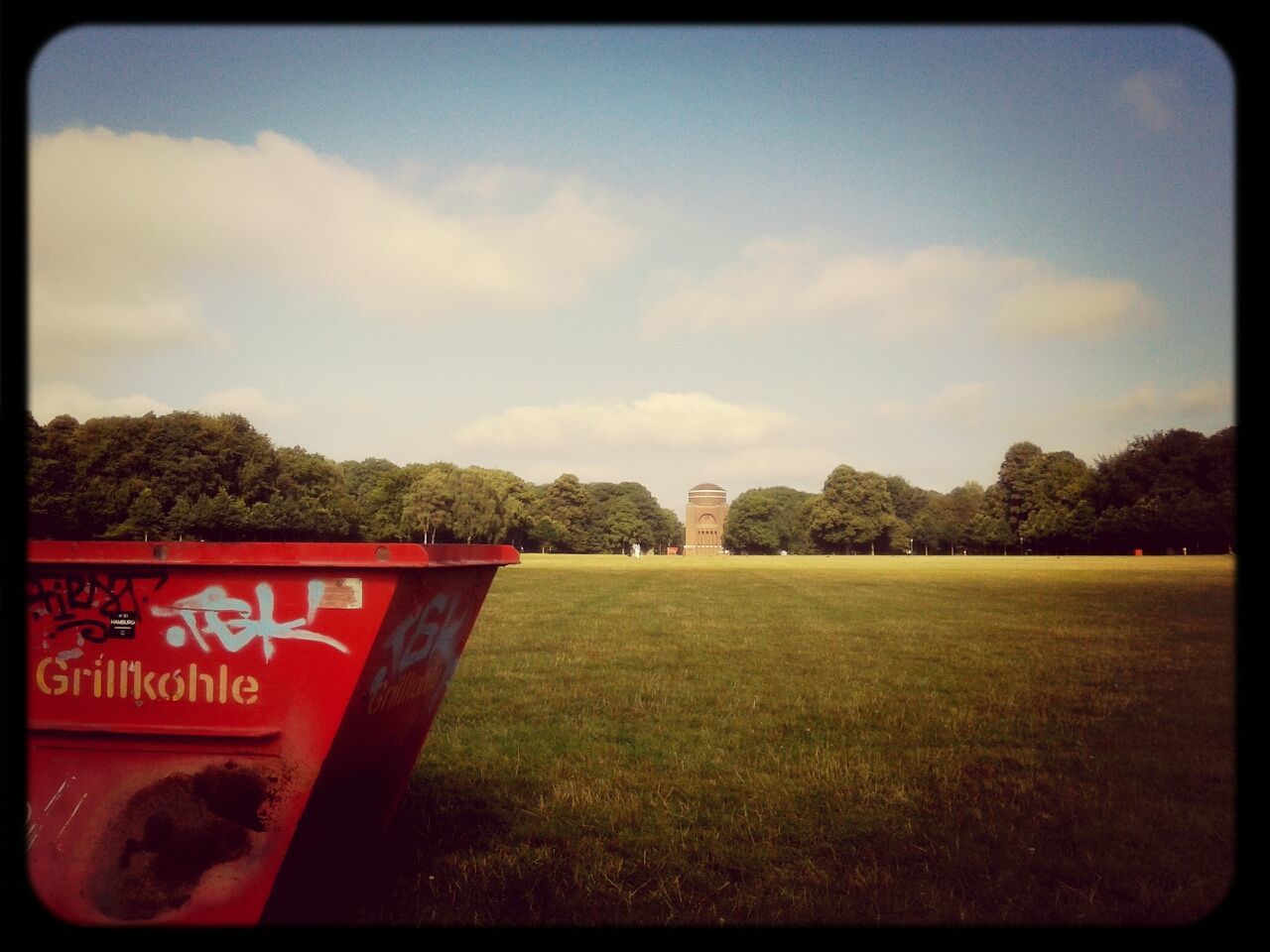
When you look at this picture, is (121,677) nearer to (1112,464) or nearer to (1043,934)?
(1043,934)

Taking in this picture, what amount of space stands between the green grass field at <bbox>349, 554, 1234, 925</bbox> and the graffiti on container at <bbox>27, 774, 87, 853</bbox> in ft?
5.00

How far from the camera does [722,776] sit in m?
7.02

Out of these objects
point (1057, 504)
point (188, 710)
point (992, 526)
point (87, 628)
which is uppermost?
point (1057, 504)

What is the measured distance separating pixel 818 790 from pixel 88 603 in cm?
536

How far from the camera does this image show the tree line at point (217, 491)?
173ft

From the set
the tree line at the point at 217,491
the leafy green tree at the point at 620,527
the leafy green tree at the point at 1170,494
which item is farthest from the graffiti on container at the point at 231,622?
the leafy green tree at the point at 620,527

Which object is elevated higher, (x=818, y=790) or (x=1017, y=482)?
(x=1017, y=482)

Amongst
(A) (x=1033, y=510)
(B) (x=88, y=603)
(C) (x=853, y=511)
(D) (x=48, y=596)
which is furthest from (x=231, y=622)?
(C) (x=853, y=511)

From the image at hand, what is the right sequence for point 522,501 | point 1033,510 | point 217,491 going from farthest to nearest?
point 522,501
point 1033,510
point 217,491

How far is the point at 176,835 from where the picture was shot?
3.58 m

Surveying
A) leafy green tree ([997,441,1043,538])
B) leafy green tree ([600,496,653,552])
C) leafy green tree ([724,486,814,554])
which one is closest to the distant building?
leafy green tree ([724,486,814,554])

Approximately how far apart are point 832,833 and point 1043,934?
63.5 inches

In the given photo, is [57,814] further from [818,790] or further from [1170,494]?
[1170,494]

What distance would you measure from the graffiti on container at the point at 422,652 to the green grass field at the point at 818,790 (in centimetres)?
120
